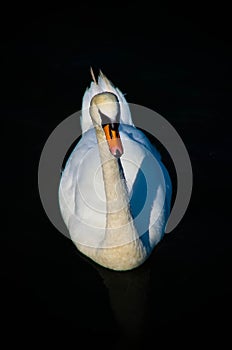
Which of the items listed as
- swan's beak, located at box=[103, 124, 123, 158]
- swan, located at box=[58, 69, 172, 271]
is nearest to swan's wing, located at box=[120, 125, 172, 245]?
swan, located at box=[58, 69, 172, 271]

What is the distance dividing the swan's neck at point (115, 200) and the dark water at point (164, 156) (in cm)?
51

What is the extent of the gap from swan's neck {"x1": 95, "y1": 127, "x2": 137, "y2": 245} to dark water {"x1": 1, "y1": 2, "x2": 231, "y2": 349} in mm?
514

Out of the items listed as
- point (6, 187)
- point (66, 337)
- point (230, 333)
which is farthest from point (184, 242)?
point (6, 187)

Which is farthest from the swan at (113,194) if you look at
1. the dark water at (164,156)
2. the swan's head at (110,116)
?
the dark water at (164,156)

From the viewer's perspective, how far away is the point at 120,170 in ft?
17.5

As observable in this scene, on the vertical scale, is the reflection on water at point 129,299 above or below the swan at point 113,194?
below

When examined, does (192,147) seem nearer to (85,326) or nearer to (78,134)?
(78,134)

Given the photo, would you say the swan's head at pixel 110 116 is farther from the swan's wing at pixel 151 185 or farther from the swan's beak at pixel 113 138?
the swan's wing at pixel 151 185

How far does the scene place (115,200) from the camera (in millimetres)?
5449

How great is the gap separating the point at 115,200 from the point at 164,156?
215cm

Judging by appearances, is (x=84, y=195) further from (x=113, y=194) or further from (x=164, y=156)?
(x=164, y=156)

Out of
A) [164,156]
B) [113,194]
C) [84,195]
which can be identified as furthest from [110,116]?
[164,156]

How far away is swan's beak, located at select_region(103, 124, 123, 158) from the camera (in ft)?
15.8

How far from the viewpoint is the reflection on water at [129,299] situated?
5.35 meters
